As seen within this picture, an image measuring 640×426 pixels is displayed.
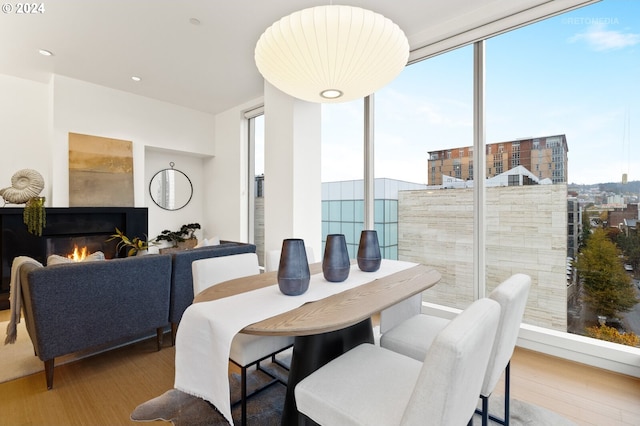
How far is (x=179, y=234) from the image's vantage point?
16.3 ft

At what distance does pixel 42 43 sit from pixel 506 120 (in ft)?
14.6

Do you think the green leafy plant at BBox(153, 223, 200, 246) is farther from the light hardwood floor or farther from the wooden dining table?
the wooden dining table

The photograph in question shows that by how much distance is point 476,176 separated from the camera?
259cm

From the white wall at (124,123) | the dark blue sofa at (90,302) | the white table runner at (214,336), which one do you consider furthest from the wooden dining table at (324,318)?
the white wall at (124,123)

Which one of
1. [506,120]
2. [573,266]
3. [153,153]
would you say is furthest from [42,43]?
[573,266]

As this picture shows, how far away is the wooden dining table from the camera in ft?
3.45

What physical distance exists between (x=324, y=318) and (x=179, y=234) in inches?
178

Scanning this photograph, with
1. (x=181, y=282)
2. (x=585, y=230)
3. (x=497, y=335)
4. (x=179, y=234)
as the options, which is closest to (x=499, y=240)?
(x=585, y=230)

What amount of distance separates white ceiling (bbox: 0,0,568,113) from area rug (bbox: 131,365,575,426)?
9.06ft

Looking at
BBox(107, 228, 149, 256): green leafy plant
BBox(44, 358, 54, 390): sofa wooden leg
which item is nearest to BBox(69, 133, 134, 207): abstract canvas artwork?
BBox(107, 228, 149, 256): green leafy plant

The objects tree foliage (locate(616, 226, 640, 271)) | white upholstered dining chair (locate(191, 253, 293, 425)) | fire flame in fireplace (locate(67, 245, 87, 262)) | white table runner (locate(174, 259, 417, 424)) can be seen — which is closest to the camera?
white table runner (locate(174, 259, 417, 424))

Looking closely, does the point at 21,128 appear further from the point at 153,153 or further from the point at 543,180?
the point at 543,180

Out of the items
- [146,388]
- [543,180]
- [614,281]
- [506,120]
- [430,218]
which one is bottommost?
[146,388]

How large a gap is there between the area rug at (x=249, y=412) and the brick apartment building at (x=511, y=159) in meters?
1.59
